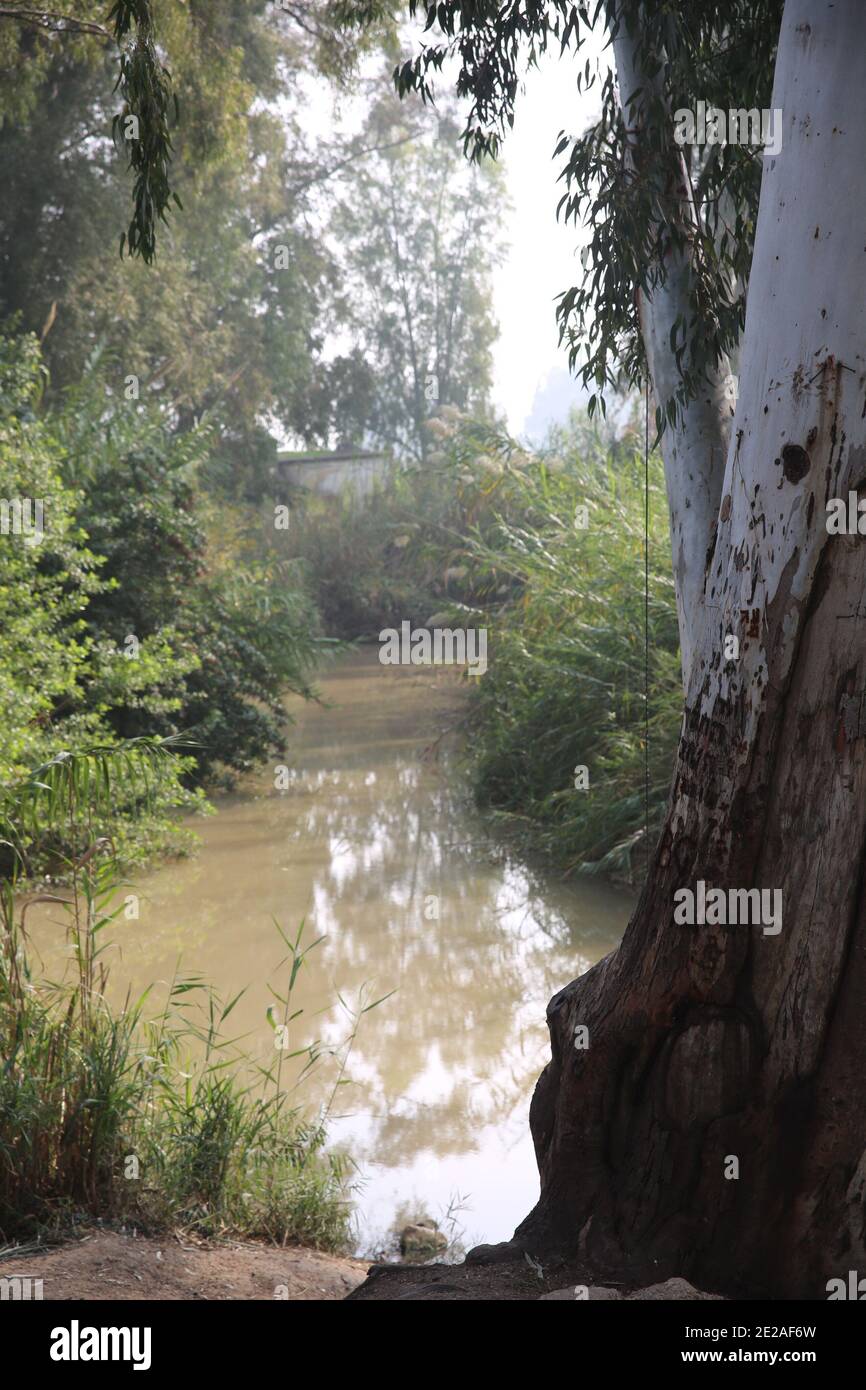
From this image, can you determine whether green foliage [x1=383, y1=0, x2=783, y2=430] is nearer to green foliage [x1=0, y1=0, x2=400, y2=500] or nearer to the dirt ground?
green foliage [x1=0, y1=0, x2=400, y2=500]

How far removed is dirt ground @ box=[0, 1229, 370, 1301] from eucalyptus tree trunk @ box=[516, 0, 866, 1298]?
838 millimetres

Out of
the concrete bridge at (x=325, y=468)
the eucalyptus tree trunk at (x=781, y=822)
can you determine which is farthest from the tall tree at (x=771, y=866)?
the concrete bridge at (x=325, y=468)

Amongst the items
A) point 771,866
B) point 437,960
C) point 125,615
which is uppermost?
point 125,615

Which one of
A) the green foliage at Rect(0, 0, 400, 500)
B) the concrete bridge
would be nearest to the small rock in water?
the green foliage at Rect(0, 0, 400, 500)

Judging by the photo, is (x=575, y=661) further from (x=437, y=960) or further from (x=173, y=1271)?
(x=173, y=1271)

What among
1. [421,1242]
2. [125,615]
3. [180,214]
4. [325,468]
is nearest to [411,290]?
[325,468]

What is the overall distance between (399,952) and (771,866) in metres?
4.63

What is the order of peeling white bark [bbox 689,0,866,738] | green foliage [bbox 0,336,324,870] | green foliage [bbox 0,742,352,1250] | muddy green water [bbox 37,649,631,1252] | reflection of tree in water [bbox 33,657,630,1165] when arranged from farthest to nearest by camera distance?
green foliage [bbox 0,336,324,870]
reflection of tree in water [bbox 33,657,630,1165]
muddy green water [bbox 37,649,631,1252]
green foliage [bbox 0,742,352,1250]
peeling white bark [bbox 689,0,866,738]

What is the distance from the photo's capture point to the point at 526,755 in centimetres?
987

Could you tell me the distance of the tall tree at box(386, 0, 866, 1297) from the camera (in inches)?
115

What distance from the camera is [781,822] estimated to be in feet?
9.84

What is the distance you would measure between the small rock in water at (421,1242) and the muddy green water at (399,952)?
0.11 metres

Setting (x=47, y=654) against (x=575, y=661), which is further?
(x=575, y=661)

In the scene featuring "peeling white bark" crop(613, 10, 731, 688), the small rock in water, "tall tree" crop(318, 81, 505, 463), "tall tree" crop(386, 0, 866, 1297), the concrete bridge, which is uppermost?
"tall tree" crop(318, 81, 505, 463)
